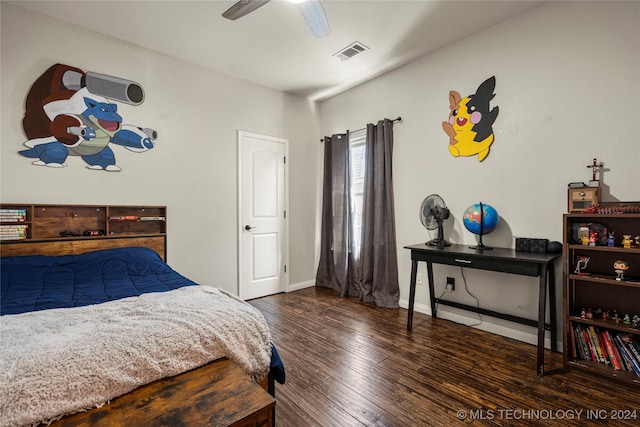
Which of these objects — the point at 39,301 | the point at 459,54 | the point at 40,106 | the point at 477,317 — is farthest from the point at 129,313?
the point at 459,54

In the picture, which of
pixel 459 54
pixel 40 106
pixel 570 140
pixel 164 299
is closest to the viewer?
pixel 164 299

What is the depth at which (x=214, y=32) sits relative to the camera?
2.70 m

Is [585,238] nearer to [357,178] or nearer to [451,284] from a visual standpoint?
[451,284]

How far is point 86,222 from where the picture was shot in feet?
8.70

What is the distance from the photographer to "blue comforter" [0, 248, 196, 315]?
1670 millimetres

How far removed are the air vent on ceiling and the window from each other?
930 millimetres

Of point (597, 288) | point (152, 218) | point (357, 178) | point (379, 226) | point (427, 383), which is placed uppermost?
point (357, 178)

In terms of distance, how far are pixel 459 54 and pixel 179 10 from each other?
8.39 ft

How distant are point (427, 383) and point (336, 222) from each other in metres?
2.36

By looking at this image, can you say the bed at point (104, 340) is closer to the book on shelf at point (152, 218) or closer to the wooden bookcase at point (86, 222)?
the wooden bookcase at point (86, 222)

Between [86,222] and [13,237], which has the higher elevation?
[86,222]

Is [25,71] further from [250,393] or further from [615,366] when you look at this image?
[615,366]

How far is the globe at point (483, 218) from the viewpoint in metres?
2.51

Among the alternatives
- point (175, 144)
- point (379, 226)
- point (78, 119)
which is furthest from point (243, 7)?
point (379, 226)
